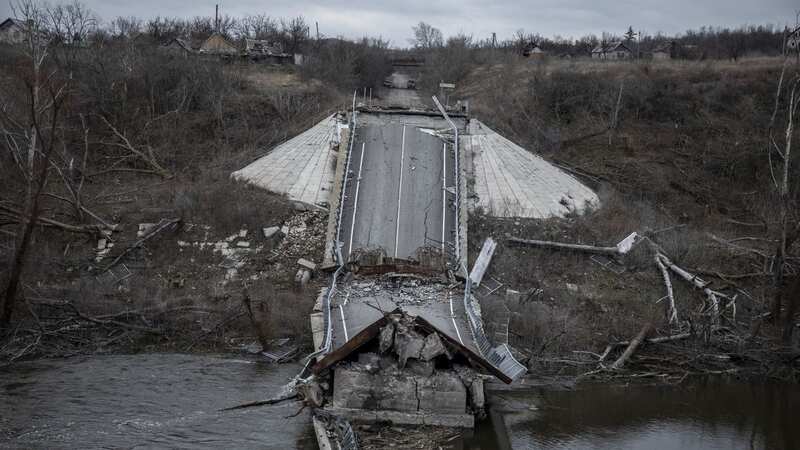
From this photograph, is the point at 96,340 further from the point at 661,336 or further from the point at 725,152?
the point at 725,152

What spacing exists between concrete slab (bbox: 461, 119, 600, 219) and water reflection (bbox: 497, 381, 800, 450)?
257 inches

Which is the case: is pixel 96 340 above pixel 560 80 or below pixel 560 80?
below

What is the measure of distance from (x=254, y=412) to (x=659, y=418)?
7.08 m

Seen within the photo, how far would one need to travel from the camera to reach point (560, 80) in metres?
27.7

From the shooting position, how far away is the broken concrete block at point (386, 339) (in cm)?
1230

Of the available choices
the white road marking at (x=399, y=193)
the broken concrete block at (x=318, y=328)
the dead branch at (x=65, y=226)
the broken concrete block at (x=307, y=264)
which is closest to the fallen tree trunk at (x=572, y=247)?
the white road marking at (x=399, y=193)

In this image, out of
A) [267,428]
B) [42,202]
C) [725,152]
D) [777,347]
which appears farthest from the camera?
[725,152]

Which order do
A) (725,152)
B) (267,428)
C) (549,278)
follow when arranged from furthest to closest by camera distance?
1. (725,152)
2. (549,278)
3. (267,428)

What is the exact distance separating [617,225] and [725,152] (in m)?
6.42

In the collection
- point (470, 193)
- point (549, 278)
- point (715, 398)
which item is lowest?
point (715, 398)

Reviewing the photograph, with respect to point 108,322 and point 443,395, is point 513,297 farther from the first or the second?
point 108,322

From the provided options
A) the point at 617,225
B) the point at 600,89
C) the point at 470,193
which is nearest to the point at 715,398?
the point at 617,225

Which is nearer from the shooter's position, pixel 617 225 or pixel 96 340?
pixel 96 340

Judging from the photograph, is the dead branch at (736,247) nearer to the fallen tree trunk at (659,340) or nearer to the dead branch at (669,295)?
the dead branch at (669,295)
